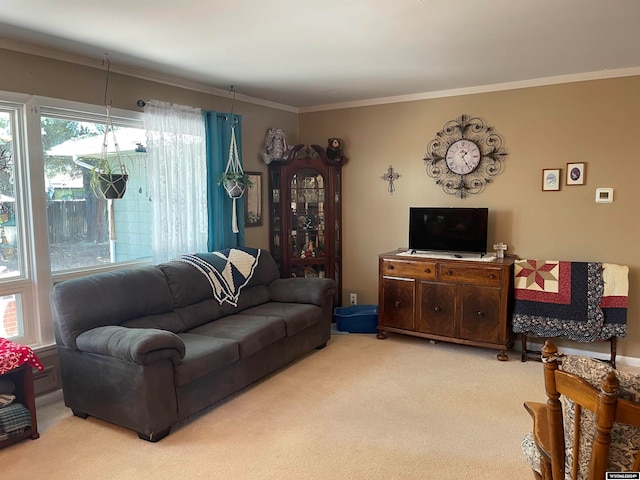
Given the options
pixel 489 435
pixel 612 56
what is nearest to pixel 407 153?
pixel 612 56

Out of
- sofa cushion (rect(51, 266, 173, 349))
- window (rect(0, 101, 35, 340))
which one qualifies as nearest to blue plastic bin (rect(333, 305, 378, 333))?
sofa cushion (rect(51, 266, 173, 349))

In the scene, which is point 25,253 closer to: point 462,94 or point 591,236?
point 462,94

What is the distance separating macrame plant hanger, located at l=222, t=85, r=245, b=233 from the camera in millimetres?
4434

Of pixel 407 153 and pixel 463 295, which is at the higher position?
pixel 407 153

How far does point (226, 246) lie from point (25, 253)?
1.76 m

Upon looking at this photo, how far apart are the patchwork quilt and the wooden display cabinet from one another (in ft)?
6.60

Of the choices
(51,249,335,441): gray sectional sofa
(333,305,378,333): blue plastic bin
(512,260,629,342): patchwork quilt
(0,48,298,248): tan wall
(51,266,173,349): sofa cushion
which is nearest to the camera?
(51,249,335,441): gray sectional sofa

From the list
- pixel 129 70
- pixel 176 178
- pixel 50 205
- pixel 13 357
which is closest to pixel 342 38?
pixel 129 70

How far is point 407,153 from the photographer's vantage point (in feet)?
16.1

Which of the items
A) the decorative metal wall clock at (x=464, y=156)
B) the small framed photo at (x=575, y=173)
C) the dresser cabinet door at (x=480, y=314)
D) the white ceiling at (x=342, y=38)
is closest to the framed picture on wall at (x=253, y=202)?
the white ceiling at (x=342, y=38)

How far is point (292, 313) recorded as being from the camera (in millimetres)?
3914

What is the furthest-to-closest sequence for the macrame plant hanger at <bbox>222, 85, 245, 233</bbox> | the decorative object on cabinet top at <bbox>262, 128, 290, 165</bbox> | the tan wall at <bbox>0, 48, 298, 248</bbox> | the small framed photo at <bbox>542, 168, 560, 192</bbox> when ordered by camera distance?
the decorative object on cabinet top at <bbox>262, 128, 290, 165</bbox>
the macrame plant hanger at <bbox>222, 85, 245, 233</bbox>
the small framed photo at <bbox>542, 168, 560, 192</bbox>
the tan wall at <bbox>0, 48, 298, 248</bbox>

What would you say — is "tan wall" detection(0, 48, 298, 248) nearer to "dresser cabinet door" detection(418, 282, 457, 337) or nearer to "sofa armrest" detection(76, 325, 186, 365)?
"sofa armrest" detection(76, 325, 186, 365)

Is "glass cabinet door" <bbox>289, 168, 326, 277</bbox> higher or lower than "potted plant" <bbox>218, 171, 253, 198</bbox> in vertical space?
lower
